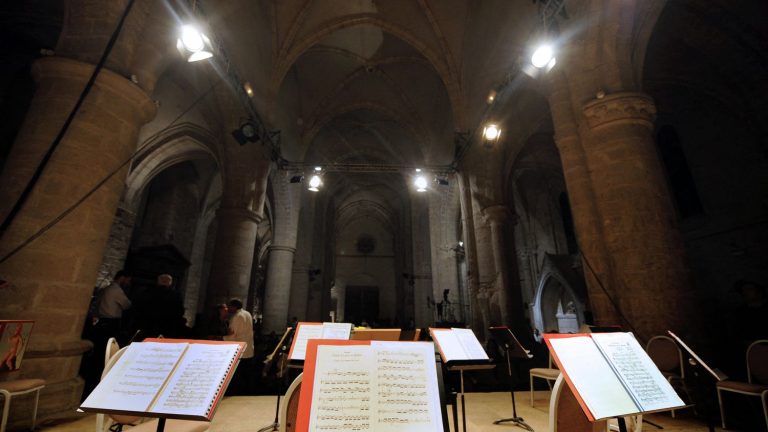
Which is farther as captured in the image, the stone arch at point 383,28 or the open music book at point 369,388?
the stone arch at point 383,28

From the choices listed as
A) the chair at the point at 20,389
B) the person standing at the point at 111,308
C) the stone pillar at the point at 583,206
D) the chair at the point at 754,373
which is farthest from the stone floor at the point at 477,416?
the person standing at the point at 111,308

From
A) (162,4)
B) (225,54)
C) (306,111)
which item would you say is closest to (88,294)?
(162,4)

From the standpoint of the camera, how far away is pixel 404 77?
13.2m

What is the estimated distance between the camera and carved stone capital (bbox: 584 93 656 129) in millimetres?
3994

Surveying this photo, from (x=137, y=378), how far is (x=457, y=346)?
7.58 feet

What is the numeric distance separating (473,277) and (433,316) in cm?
667

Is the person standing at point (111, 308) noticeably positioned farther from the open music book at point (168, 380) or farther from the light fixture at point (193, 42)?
the open music book at point (168, 380)

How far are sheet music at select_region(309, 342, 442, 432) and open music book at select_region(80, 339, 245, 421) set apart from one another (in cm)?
51

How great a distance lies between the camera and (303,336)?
120 inches

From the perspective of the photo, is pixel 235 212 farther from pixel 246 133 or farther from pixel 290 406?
pixel 290 406

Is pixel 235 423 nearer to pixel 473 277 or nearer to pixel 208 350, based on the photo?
pixel 208 350

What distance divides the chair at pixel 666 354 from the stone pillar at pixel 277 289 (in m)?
9.77

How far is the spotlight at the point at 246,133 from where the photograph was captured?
7438 millimetres

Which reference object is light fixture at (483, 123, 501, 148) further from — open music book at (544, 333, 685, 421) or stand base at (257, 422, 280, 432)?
stand base at (257, 422, 280, 432)
